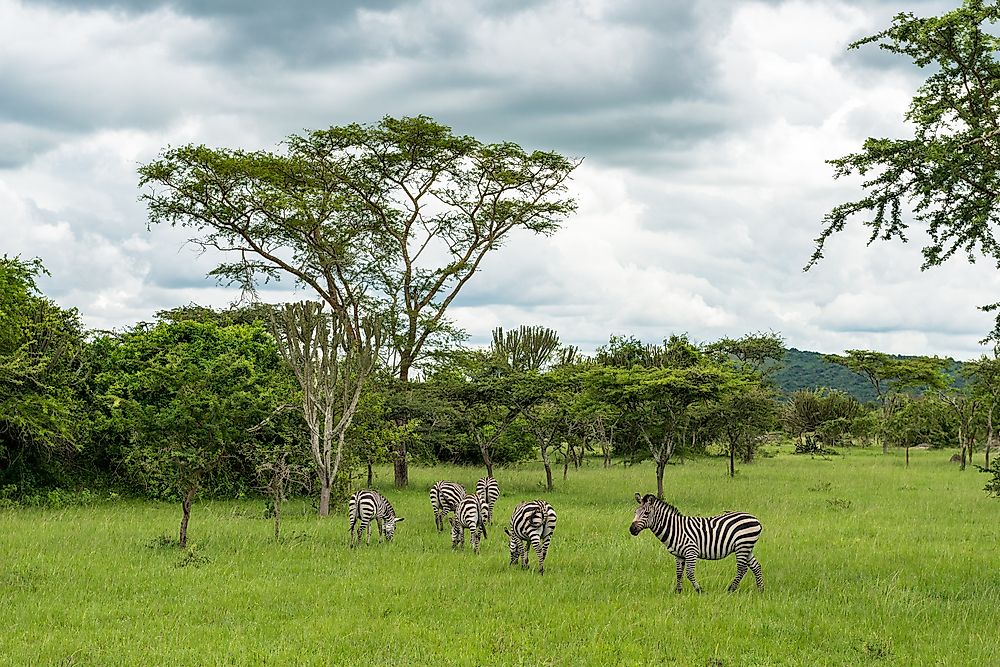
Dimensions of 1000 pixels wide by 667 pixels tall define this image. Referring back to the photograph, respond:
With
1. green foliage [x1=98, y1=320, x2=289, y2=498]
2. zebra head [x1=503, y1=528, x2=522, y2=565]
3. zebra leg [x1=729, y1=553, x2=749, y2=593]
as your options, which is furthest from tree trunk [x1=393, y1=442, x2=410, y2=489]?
zebra leg [x1=729, y1=553, x2=749, y2=593]

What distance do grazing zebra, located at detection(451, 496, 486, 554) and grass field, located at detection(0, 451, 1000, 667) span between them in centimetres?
39

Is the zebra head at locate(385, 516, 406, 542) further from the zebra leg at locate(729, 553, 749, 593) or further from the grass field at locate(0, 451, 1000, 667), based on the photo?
the zebra leg at locate(729, 553, 749, 593)

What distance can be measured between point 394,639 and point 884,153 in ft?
35.3

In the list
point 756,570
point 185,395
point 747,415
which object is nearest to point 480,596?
point 756,570

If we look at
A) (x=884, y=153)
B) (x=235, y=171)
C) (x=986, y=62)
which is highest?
(x=235, y=171)

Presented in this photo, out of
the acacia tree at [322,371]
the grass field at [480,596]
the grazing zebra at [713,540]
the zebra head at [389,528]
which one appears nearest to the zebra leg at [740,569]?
the grazing zebra at [713,540]

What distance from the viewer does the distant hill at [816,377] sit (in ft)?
429

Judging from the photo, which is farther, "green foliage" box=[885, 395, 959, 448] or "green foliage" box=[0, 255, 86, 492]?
"green foliage" box=[885, 395, 959, 448]

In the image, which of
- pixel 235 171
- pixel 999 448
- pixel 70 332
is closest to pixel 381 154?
pixel 235 171

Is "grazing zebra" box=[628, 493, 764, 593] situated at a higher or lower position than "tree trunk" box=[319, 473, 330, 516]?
higher

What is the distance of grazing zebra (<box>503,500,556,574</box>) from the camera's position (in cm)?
1560

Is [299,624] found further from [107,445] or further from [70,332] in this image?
[70,332]

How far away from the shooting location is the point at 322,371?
24594 millimetres

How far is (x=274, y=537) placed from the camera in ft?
62.5
